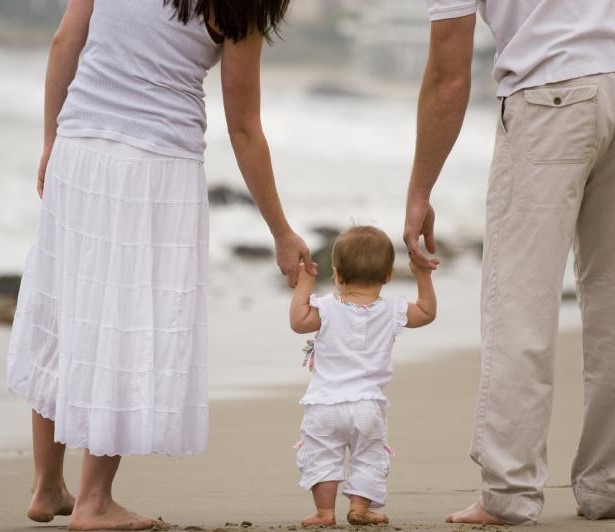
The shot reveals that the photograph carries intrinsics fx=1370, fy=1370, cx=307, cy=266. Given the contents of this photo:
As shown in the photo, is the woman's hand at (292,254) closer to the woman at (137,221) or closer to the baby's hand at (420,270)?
the woman at (137,221)

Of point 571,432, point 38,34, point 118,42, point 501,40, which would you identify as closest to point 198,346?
point 118,42

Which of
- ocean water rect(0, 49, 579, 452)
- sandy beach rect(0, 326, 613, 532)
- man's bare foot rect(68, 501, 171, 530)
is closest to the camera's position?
man's bare foot rect(68, 501, 171, 530)

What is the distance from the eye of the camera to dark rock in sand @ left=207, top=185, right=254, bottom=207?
56.6 ft

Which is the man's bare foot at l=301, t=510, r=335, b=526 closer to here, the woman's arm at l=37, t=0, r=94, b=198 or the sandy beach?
the sandy beach

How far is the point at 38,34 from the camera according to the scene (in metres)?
35.8

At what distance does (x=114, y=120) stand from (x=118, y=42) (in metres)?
0.19

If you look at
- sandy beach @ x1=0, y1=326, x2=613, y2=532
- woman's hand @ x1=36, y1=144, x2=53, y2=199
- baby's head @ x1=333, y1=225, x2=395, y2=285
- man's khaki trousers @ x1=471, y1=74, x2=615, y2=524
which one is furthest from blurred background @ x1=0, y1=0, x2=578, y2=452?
man's khaki trousers @ x1=471, y1=74, x2=615, y2=524

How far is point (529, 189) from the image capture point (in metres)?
3.38

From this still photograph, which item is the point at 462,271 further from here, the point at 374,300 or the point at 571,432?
the point at 374,300

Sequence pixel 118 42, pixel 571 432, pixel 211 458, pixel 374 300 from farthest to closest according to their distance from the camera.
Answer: pixel 571 432, pixel 211 458, pixel 374 300, pixel 118 42

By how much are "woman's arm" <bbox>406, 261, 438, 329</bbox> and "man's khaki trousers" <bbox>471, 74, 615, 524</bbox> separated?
16cm

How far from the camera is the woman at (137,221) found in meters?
3.33

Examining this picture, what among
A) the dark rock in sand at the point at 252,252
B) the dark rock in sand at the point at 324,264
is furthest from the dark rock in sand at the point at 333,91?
the dark rock in sand at the point at 324,264

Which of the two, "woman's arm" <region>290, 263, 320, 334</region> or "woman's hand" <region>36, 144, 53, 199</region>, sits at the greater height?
"woman's hand" <region>36, 144, 53, 199</region>
